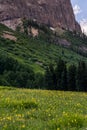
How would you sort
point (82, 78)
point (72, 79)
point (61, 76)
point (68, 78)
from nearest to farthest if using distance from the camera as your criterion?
point (82, 78) → point (72, 79) → point (68, 78) → point (61, 76)

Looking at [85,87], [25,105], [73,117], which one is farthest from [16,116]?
[85,87]

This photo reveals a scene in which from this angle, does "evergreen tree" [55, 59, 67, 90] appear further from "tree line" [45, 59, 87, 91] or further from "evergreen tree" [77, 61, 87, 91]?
"evergreen tree" [77, 61, 87, 91]

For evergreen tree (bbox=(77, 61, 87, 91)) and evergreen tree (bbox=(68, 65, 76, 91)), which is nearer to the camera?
evergreen tree (bbox=(77, 61, 87, 91))

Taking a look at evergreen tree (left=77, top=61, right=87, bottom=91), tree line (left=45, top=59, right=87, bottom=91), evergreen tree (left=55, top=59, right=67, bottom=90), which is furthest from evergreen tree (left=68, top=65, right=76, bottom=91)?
evergreen tree (left=55, top=59, right=67, bottom=90)

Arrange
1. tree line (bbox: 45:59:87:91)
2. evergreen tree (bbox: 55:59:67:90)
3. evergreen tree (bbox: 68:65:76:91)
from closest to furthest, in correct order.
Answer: tree line (bbox: 45:59:87:91) → evergreen tree (bbox: 68:65:76:91) → evergreen tree (bbox: 55:59:67:90)

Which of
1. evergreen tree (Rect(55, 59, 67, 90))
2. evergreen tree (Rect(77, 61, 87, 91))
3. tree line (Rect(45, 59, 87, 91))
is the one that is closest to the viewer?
evergreen tree (Rect(77, 61, 87, 91))

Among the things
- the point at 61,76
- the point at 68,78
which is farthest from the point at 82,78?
the point at 61,76

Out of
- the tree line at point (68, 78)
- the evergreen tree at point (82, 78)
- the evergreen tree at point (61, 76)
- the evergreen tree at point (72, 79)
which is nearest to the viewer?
the evergreen tree at point (82, 78)

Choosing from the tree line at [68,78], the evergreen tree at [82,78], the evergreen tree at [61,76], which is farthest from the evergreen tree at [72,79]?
the evergreen tree at [61,76]

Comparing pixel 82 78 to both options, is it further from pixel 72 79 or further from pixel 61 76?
pixel 61 76

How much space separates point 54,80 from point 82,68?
38.9 ft

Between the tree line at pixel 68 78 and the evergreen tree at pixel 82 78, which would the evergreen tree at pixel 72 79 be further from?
the evergreen tree at pixel 82 78

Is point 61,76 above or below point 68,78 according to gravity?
below

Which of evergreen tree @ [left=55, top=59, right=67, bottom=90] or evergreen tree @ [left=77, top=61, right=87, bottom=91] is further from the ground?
evergreen tree @ [left=77, top=61, right=87, bottom=91]
